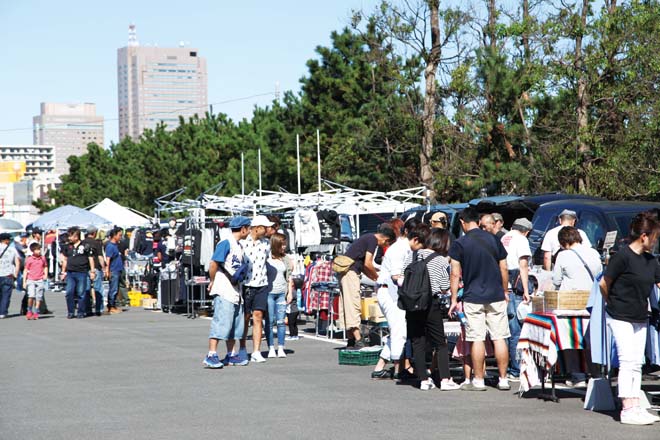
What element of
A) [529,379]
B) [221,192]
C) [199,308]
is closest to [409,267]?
[529,379]

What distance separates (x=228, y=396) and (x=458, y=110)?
21.1 meters


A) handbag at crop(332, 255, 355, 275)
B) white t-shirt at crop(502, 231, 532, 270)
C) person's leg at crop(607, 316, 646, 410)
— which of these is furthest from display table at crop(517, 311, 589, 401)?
handbag at crop(332, 255, 355, 275)

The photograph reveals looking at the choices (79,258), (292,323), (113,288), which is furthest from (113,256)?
(292,323)

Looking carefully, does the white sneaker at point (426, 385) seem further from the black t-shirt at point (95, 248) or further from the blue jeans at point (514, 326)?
the black t-shirt at point (95, 248)

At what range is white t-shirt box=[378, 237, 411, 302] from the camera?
11.9 meters

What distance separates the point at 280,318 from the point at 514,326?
11.7 ft

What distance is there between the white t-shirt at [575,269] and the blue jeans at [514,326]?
Result: 0.84 m

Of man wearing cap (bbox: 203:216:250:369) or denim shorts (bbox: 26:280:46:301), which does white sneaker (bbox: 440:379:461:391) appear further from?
denim shorts (bbox: 26:280:46:301)

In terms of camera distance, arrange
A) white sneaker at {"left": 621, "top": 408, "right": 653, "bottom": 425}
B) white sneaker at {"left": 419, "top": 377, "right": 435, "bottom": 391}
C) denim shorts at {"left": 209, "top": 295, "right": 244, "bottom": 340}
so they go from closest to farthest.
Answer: white sneaker at {"left": 621, "top": 408, "right": 653, "bottom": 425} < white sneaker at {"left": 419, "top": 377, "right": 435, "bottom": 391} < denim shorts at {"left": 209, "top": 295, "right": 244, "bottom": 340}

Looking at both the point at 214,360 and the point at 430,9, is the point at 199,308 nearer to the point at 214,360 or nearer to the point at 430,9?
the point at 214,360

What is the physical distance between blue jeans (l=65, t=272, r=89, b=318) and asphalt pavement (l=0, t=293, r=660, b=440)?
7202 mm

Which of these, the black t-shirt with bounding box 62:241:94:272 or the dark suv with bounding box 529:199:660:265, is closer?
the dark suv with bounding box 529:199:660:265

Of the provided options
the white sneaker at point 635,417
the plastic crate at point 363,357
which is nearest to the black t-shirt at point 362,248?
the plastic crate at point 363,357

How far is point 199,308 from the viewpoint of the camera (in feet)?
77.3
